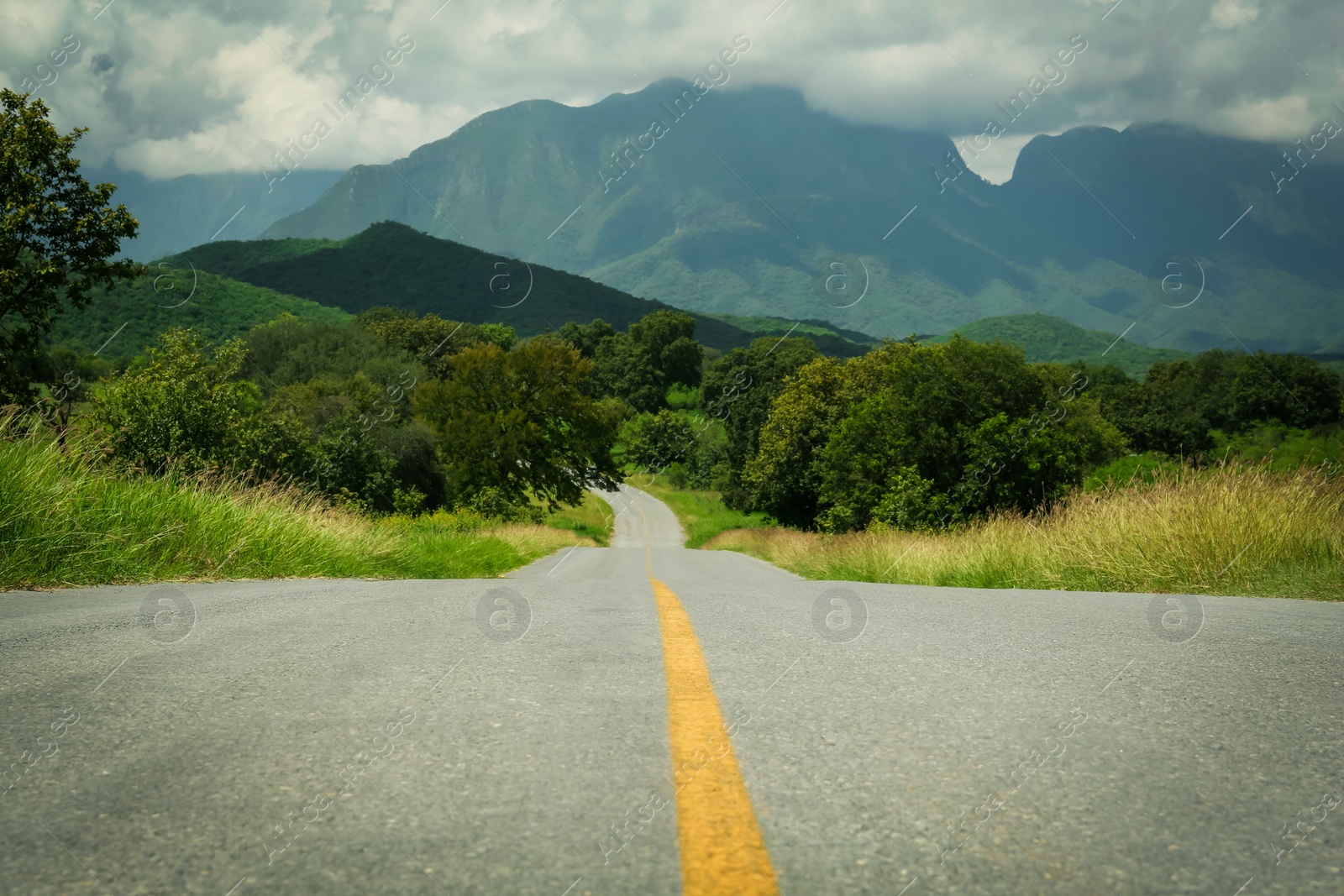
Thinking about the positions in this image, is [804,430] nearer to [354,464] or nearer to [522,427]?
[522,427]

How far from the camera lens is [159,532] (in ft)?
27.1

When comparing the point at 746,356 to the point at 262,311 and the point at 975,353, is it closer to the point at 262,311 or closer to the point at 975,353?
the point at 975,353

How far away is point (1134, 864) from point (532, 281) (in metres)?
203

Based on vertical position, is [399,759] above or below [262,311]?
below

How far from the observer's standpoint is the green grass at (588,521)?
5209 cm

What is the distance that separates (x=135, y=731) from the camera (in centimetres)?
241

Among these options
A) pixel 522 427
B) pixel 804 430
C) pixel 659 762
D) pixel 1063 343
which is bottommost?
pixel 659 762

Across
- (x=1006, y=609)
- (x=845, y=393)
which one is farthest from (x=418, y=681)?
(x=845, y=393)

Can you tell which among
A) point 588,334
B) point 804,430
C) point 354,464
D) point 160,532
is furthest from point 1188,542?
point 588,334

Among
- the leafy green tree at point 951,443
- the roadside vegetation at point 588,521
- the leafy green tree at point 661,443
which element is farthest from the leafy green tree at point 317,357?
the leafy green tree at point 951,443

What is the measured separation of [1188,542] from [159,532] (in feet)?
33.5

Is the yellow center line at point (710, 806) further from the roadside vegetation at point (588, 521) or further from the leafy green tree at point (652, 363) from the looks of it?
the leafy green tree at point (652, 363)

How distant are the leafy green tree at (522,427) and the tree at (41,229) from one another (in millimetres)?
21615

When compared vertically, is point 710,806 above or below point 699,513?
below
